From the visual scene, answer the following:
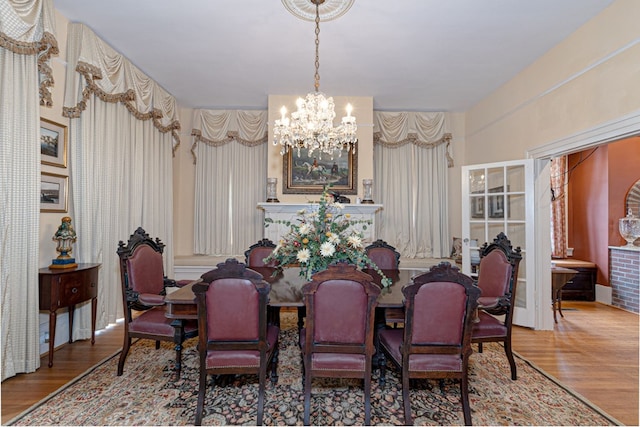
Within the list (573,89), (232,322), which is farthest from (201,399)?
(573,89)

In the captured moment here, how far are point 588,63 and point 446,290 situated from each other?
9.41 ft

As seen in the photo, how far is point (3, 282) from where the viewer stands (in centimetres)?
235

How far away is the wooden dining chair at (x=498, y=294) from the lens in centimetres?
250

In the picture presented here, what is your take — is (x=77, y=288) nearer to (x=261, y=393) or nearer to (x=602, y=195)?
(x=261, y=393)

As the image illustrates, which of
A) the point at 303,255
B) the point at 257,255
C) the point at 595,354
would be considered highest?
the point at 303,255

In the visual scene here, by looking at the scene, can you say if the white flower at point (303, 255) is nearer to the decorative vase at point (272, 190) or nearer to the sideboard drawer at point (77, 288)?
the sideboard drawer at point (77, 288)

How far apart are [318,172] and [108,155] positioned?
9.38ft

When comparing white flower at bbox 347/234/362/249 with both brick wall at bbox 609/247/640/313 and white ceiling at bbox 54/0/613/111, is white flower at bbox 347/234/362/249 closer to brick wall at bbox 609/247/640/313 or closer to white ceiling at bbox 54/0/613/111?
white ceiling at bbox 54/0/613/111

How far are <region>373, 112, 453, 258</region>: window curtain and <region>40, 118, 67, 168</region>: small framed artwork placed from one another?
4282 millimetres

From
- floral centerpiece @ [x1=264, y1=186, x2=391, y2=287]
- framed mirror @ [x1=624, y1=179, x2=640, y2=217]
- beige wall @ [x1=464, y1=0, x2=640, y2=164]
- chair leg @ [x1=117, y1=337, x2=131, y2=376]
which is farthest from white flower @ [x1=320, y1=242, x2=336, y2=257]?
framed mirror @ [x1=624, y1=179, x2=640, y2=217]

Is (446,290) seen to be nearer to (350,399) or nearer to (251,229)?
(350,399)

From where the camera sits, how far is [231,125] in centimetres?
554

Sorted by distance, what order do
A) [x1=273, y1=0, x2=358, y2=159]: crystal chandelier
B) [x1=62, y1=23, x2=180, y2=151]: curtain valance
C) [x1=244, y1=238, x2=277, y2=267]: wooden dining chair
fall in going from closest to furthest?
[x1=273, y1=0, x2=358, y2=159]: crystal chandelier → [x1=62, y1=23, x2=180, y2=151]: curtain valance → [x1=244, y1=238, x2=277, y2=267]: wooden dining chair

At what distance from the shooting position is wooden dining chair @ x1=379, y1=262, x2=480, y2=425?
186 cm
